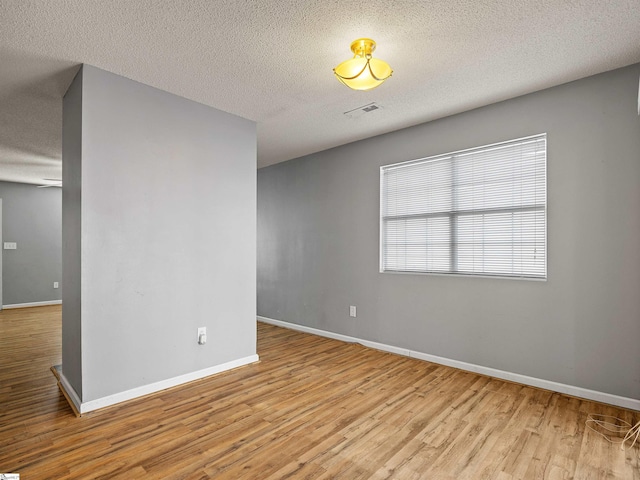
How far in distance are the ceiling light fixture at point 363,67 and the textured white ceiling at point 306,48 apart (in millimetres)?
80

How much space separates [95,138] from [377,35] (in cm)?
219

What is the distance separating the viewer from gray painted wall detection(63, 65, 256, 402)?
8.70 feet

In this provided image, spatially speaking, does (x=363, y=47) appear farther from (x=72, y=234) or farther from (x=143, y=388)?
(x=143, y=388)

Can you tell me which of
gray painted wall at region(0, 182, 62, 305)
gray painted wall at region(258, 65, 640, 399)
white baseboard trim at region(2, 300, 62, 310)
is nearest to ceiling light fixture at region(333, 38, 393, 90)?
gray painted wall at region(258, 65, 640, 399)

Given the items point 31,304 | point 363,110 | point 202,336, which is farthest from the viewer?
point 31,304

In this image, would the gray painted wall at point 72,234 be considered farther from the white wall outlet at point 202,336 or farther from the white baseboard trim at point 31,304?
the white baseboard trim at point 31,304

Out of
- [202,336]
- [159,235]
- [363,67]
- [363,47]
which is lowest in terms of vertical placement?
[202,336]

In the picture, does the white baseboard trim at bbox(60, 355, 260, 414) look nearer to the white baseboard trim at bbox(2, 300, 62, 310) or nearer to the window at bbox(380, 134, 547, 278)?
the window at bbox(380, 134, 547, 278)

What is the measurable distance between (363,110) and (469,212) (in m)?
1.48

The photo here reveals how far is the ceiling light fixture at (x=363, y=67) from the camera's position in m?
2.28

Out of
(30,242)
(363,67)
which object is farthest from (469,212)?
(30,242)

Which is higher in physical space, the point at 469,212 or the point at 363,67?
the point at 363,67

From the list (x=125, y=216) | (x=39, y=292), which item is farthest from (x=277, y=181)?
(x=39, y=292)

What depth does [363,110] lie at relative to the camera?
3.50m
